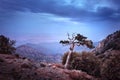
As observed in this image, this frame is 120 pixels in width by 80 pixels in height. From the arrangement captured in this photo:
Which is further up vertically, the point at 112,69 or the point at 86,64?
the point at 86,64

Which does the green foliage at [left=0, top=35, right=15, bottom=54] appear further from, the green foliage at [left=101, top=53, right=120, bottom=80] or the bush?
the green foliage at [left=101, top=53, right=120, bottom=80]

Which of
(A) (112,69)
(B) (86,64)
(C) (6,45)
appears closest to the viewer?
(A) (112,69)

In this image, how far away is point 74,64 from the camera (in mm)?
51812

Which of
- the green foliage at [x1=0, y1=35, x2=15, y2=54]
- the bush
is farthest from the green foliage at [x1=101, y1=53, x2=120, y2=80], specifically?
the green foliage at [x1=0, y1=35, x2=15, y2=54]

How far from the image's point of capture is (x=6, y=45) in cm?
6059

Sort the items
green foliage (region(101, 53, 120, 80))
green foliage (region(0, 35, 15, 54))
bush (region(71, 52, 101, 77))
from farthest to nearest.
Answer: green foliage (region(0, 35, 15, 54)) → bush (region(71, 52, 101, 77)) → green foliage (region(101, 53, 120, 80))

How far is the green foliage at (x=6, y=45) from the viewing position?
194ft

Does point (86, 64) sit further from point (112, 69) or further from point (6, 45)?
point (6, 45)

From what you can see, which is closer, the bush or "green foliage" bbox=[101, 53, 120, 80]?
"green foliage" bbox=[101, 53, 120, 80]

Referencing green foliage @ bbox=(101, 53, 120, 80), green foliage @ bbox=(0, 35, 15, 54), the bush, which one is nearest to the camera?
green foliage @ bbox=(101, 53, 120, 80)

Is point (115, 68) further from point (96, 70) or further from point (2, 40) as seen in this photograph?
point (2, 40)

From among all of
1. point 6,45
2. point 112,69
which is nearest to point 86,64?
point 112,69

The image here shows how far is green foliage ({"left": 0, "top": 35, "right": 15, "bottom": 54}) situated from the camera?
194ft

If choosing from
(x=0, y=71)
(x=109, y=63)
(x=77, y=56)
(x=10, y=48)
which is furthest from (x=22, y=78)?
(x=10, y=48)
